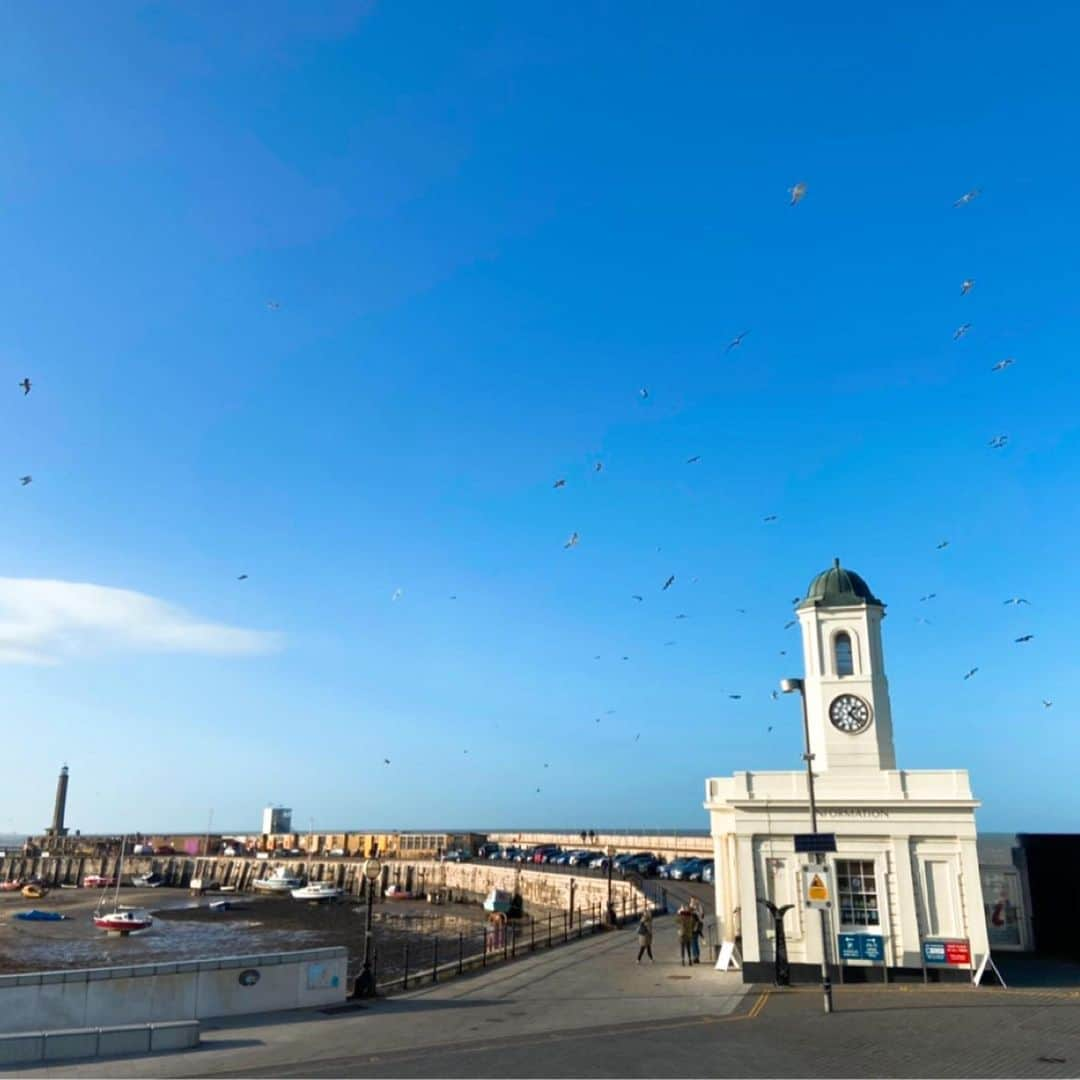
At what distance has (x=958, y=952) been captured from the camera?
2130cm

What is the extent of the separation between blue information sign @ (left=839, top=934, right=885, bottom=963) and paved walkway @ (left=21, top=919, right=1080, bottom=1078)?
730 mm

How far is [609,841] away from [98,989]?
84.9 metres

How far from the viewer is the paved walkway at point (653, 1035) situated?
14.2 m

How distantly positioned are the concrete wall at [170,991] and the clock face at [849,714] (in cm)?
1473

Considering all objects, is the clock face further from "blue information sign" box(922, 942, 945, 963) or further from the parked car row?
the parked car row

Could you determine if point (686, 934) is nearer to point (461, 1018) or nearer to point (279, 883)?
point (461, 1018)

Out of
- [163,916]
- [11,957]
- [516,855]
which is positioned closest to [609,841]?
[516,855]

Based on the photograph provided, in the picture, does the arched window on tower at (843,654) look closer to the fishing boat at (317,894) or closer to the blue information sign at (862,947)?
the blue information sign at (862,947)

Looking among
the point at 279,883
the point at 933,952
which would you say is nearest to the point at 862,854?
the point at 933,952

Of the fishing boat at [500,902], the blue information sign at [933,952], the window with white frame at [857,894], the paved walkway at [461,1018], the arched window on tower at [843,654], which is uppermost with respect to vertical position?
the arched window on tower at [843,654]

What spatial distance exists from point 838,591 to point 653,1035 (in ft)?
46.3

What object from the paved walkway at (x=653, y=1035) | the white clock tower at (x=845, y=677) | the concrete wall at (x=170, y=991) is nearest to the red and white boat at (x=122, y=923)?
the paved walkway at (x=653, y=1035)

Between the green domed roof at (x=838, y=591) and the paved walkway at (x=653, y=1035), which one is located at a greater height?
the green domed roof at (x=838, y=591)

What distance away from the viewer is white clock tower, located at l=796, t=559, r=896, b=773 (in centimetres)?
2455
